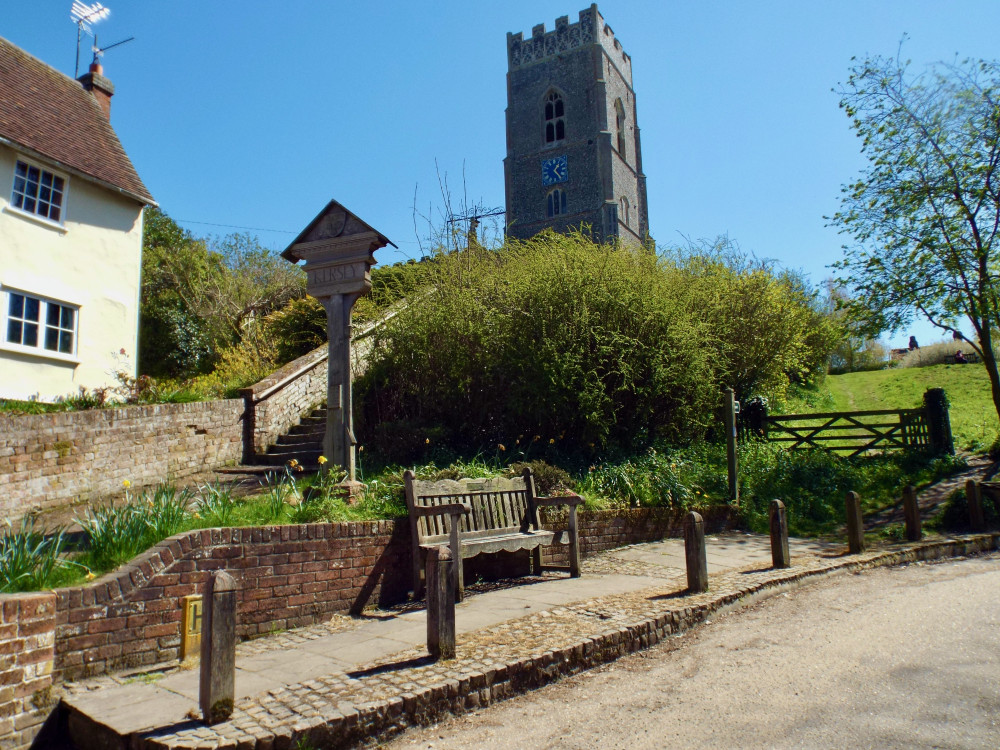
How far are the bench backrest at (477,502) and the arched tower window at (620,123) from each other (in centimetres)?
5248

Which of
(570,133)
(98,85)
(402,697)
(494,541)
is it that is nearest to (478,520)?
(494,541)

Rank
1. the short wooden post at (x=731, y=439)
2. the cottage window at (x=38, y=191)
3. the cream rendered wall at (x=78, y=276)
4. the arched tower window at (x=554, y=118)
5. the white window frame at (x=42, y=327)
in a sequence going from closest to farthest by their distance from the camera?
the short wooden post at (x=731, y=439), the white window frame at (x=42, y=327), the cream rendered wall at (x=78, y=276), the cottage window at (x=38, y=191), the arched tower window at (x=554, y=118)

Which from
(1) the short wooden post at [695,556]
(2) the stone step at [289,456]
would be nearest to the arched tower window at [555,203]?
(2) the stone step at [289,456]

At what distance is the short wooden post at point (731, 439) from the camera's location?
10.4m

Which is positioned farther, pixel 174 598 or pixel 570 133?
pixel 570 133

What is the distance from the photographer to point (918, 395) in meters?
26.2

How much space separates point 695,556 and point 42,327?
1361 centimetres

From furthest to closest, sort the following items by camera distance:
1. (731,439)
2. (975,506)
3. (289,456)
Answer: (289,456) < (975,506) < (731,439)

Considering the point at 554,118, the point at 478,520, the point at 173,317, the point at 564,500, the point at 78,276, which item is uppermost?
the point at 554,118

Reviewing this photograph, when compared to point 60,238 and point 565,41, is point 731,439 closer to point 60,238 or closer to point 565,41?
point 60,238

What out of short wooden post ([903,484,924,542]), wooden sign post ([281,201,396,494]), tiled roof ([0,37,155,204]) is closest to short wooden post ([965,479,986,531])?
short wooden post ([903,484,924,542])

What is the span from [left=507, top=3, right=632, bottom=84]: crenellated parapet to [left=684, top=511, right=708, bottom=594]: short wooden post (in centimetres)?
5403

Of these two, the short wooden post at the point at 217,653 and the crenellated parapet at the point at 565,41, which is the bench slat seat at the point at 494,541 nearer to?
the short wooden post at the point at 217,653

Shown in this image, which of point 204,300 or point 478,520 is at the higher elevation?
point 204,300
